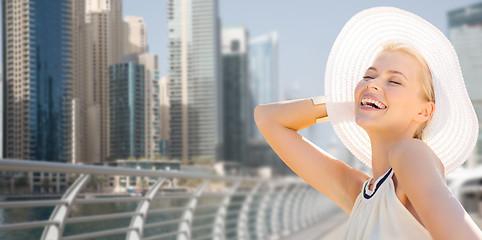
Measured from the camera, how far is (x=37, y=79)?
29.9 feet

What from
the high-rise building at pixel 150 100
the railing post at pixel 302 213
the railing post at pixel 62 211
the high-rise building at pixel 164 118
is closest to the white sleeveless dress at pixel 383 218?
the railing post at pixel 62 211

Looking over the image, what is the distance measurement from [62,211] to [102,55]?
24.1 ft

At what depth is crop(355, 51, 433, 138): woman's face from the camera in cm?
88

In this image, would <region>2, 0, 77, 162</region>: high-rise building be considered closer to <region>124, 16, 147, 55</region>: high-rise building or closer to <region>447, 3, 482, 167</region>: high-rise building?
<region>124, 16, 147, 55</region>: high-rise building

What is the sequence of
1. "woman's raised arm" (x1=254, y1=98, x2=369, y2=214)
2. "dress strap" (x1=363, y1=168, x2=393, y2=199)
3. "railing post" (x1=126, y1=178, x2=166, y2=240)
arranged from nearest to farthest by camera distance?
"dress strap" (x1=363, y1=168, x2=393, y2=199) < "woman's raised arm" (x1=254, y1=98, x2=369, y2=214) < "railing post" (x1=126, y1=178, x2=166, y2=240)

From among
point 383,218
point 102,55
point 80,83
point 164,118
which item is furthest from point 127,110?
point 383,218

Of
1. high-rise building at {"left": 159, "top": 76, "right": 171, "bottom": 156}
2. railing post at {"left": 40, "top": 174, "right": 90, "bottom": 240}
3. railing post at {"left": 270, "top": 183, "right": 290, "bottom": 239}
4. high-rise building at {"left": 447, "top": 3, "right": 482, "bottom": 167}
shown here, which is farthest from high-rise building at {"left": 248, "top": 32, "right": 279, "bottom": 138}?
railing post at {"left": 40, "top": 174, "right": 90, "bottom": 240}

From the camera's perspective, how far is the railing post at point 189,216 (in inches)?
162

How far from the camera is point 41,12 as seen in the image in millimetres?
9078

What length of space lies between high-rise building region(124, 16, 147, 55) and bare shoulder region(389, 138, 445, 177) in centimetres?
882

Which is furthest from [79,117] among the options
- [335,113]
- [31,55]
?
[335,113]

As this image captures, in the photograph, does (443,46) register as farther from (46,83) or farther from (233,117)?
(233,117)

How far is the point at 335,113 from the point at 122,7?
328 inches

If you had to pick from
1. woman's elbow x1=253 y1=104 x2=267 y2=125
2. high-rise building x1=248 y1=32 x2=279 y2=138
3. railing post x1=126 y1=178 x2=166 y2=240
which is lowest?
railing post x1=126 y1=178 x2=166 y2=240
